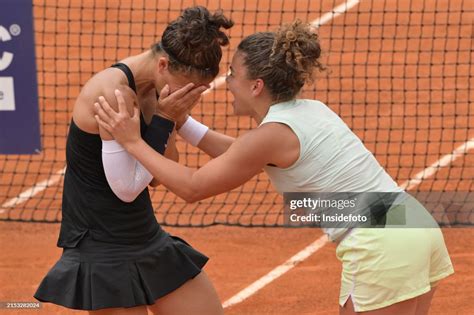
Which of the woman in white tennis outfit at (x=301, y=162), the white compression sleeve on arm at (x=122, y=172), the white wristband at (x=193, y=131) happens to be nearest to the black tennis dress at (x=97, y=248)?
the white compression sleeve on arm at (x=122, y=172)

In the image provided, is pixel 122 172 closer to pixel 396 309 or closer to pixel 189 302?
pixel 189 302

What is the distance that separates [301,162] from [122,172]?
29.9 inches

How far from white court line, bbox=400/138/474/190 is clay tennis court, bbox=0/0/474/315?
0.01m

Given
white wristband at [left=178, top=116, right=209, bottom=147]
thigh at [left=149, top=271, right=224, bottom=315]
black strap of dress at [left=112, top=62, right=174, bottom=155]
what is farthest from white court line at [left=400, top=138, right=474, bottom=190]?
black strap of dress at [left=112, top=62, right=174, bottom=155]

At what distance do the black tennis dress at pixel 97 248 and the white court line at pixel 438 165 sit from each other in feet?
15.9

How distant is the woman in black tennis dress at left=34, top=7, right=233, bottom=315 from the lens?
406 cm

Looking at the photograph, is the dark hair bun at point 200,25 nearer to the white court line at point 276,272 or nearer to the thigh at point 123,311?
the thigh at point 123,311

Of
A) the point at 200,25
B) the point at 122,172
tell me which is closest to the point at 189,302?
the point at 122,172

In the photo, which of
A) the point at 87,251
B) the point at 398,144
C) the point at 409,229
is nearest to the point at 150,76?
the point at 87,251

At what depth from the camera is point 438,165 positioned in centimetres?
927

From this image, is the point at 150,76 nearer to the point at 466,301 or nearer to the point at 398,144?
the point at 466,301

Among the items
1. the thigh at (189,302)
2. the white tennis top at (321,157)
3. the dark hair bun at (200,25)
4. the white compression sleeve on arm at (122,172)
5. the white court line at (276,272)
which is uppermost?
the dark hair bun at (200,25)

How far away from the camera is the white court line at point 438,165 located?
29.2 ft

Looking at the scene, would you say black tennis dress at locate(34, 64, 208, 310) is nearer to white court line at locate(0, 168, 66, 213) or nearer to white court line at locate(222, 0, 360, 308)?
white court line at locate(222, 0, 360, 308)
